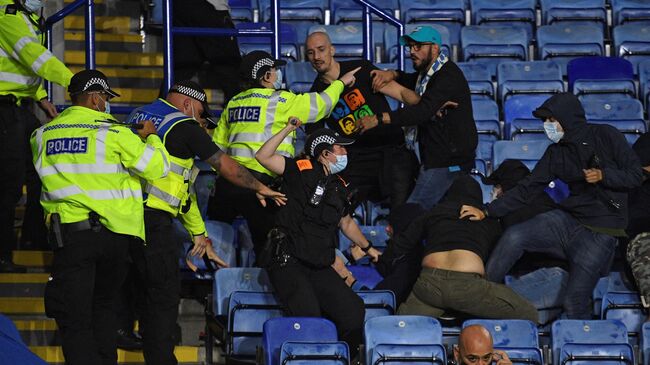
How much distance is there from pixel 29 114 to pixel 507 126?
361 cm

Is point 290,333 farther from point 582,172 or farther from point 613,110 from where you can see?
point 613,110

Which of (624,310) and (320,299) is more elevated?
(320,299)

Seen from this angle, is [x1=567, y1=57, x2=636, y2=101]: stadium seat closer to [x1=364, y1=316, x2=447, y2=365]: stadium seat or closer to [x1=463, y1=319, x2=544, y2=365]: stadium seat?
[x1=463, y1=319, x2=544, y2=365]: stadium seat

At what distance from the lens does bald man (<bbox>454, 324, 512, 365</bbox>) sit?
25.4 feet

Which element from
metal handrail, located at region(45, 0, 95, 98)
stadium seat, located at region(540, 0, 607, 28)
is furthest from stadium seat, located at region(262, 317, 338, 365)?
stadium seat, located at region(540, 0, 607, 28)

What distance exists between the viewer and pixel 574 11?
42.3 ft

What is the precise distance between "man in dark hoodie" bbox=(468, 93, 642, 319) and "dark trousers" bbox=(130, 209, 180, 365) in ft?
6.45

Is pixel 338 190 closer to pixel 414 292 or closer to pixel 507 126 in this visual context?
pixel 414 292

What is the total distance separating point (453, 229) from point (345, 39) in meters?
3.72

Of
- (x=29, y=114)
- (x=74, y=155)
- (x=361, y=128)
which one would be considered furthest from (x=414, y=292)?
(x=29, y=114)

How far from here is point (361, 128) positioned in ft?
31.8

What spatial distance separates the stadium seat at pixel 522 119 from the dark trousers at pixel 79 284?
3.84m

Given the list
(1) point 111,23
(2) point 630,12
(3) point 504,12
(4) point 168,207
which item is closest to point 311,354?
(4) point 168,207

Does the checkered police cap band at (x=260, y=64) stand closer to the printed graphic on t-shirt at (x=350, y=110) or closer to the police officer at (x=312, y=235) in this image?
the police officer at (x=312, y=235)
